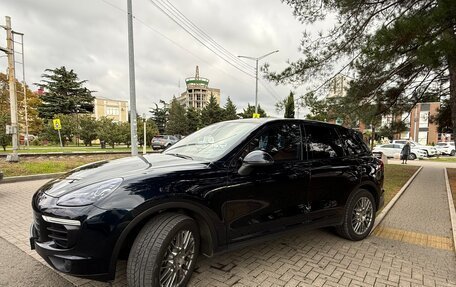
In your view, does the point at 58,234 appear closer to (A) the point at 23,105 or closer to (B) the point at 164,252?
(B) the point at 164,252

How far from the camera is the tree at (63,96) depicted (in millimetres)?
42625

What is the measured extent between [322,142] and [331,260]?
154 cm

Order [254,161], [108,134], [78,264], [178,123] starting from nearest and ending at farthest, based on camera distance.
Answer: [78,264]
[254,161]
[108,134]
[178,123]

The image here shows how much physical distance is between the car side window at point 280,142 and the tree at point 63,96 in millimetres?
47840

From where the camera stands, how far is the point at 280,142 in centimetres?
334

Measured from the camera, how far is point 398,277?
3082 mm

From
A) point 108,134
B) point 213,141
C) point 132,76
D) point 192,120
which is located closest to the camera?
point 213,141

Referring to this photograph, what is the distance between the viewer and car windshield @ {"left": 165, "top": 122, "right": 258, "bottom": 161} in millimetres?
2994

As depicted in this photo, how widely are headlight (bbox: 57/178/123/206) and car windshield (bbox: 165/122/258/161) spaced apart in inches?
38.1

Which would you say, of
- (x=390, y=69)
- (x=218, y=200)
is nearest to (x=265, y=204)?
(x=218, y=200)

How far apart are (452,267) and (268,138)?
2.85 m

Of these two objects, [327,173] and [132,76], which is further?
[132,76]

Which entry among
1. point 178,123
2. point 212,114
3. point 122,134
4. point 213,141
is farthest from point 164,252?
point 178,123

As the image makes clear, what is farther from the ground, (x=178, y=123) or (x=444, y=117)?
(x=178, y=123)
